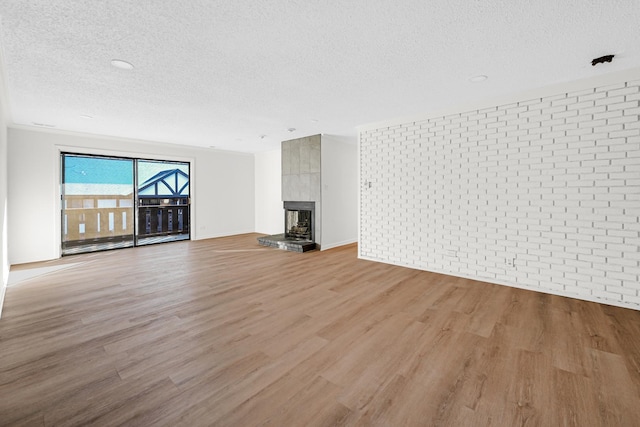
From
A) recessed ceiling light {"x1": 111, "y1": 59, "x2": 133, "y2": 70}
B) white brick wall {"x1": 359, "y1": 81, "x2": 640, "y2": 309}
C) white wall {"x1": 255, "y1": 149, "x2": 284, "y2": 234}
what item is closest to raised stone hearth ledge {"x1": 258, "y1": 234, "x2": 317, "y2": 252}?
white wall {"x1": 255, "y1": 149, "x2": 284, "y2": 234}

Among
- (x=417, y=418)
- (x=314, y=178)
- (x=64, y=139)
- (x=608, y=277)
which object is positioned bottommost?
(x=417, y=418)

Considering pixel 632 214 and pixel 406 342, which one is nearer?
pixel 406 342

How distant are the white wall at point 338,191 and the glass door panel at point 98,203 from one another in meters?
4.44

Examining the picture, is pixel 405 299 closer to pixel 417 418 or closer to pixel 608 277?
pixel 417 418

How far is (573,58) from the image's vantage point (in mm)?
2564

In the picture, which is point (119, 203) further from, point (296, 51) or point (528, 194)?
point (528, 194)

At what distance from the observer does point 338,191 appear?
6.24 metres

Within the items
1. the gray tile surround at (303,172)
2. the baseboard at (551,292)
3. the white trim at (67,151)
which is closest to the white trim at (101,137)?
the white trim at (67,151)

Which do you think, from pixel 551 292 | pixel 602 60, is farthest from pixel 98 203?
pixel 602 60

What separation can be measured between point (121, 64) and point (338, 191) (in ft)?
14.6

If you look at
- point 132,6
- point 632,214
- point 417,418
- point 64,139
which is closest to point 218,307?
point 417,418

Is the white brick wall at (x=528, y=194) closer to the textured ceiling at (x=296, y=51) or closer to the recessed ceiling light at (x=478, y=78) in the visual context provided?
the textured ceiling at (x=296, y=51)

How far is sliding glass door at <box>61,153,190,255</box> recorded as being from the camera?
19.5 feet

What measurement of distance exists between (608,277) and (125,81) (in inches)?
228
